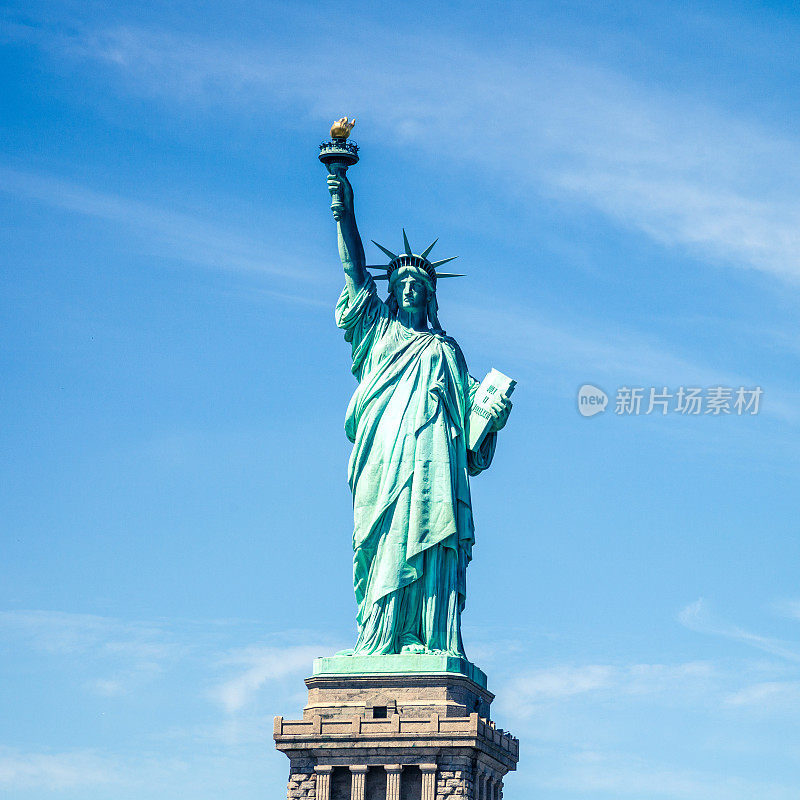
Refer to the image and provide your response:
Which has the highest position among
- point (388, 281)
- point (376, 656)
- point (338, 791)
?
point (388, 281)

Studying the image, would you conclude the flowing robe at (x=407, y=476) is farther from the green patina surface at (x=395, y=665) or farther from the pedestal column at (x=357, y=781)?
the pedestal column at (x=357, y=781)

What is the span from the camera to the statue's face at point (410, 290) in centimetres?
4284

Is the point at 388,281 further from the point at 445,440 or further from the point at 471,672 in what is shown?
the point at 471,672

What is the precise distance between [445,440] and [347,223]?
187 inches

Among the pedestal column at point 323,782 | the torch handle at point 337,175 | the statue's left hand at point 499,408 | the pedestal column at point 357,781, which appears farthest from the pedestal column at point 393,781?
the torch handle at point 337,175

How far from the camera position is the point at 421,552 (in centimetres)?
4081

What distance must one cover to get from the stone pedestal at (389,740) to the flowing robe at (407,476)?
90 centimetres

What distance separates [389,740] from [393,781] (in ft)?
2.46

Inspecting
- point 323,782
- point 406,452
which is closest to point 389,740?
point 323,782

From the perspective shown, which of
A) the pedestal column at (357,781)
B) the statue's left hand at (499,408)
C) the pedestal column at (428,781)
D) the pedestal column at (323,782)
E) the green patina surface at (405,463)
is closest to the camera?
the pedestal column at (428,781)

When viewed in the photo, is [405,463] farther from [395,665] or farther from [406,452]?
[395,665]

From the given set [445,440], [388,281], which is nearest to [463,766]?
[445,440]

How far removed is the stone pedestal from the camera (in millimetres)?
38844

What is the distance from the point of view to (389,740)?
3891 cm
